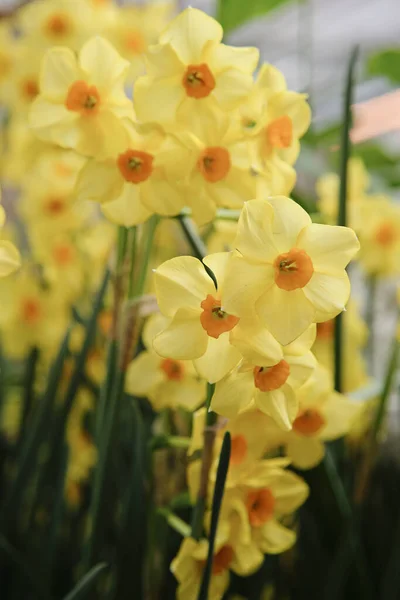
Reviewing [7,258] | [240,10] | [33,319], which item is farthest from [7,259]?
[240,10]

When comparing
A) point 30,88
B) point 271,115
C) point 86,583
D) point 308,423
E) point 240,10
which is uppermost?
point 240,10

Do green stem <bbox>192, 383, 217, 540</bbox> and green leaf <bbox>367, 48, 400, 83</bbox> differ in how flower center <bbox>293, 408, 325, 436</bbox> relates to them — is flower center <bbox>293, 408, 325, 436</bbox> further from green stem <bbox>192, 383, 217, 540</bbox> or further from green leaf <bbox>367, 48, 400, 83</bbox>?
green leaf <bbox>367, 48, 400, 83</bbox>

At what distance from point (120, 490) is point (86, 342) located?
18cm

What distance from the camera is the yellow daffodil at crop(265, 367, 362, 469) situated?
1.54 ft

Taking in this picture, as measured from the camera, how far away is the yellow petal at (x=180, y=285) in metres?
0.36

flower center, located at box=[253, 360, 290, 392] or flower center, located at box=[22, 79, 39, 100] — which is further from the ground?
flower center, located at box=[22, 79, 39, 100]

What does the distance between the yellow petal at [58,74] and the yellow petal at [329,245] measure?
8.1 inches

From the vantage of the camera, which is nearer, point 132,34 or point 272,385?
point 272,385

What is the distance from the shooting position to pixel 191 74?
42 cm

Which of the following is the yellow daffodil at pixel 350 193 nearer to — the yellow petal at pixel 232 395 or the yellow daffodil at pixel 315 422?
the yellow daffodil at pixel 315 422

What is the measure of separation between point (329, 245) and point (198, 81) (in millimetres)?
148

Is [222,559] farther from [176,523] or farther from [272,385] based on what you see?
[272,385]

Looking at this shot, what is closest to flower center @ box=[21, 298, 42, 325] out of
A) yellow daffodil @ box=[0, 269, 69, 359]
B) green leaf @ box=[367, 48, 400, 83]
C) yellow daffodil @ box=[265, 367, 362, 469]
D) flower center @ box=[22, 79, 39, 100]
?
yellow daffodil @ box=[0, 269, 69, 359]

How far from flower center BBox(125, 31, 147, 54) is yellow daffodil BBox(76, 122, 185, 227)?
46 cm
